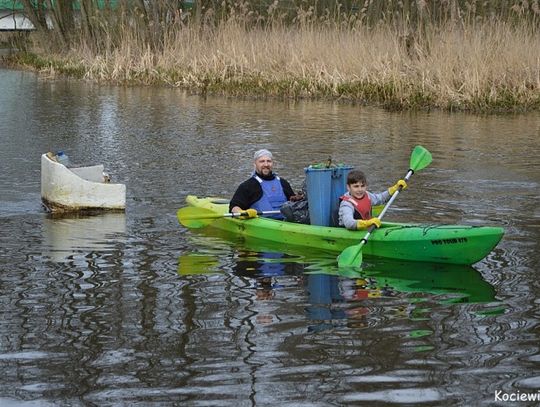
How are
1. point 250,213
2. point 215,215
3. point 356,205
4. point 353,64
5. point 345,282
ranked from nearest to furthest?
point 345,282, point 356,205, point 250,213, point 215,215, point 353,64

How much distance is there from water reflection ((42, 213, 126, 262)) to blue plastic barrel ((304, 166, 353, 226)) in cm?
158

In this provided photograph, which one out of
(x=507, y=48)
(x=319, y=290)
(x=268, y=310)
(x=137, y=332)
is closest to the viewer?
(x=137, y=332)

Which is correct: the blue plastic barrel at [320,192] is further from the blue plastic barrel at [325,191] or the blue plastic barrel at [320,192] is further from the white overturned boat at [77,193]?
the white overturned boat at [77,193]

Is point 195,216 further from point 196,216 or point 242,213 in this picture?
point 242,213

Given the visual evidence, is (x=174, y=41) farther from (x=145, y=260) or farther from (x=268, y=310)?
(x=268, y=310)

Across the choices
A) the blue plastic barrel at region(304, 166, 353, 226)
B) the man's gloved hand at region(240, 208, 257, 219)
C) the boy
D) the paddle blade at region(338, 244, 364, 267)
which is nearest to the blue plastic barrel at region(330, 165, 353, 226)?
the blue plastic barrel at region(304, 166, 353, 226)

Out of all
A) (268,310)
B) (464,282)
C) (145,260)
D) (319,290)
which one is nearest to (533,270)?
(464,282)

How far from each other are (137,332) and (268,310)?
3.01 ft

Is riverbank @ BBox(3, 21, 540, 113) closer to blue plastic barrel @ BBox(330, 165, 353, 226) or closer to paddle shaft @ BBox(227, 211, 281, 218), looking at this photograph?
paddle shaft @ BBox(227, 211, 281, 218)

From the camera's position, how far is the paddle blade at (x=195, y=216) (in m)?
10.3

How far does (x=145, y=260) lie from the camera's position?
8.89 meters

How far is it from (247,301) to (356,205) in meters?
1.98

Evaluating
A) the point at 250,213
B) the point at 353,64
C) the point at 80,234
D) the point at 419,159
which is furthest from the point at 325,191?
the point at 353,64

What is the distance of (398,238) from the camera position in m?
8.79
